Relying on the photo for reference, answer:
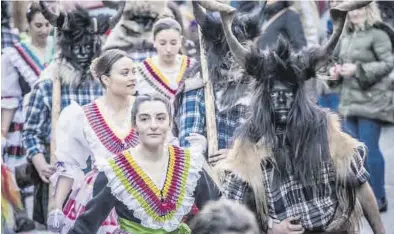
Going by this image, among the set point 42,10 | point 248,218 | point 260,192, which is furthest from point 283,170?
point 42,10

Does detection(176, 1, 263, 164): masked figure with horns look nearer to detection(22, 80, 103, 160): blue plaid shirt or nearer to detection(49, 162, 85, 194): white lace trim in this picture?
detection(49, 162, 85, 194): white lace trim

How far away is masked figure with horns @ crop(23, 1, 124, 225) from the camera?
17.2 feet

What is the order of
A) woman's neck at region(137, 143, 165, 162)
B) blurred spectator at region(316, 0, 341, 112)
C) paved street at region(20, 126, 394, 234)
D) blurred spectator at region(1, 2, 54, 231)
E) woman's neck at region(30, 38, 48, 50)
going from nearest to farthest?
woman's neck at region(137, 143, 165, 162)
paved street at region(20, 126, 394, 234)
blurred spectator at region(316, 0, 341, 112)
blurred spectator at region(1, 2, 54, 231)
woman's neck at region(30, 38, 48, 50)

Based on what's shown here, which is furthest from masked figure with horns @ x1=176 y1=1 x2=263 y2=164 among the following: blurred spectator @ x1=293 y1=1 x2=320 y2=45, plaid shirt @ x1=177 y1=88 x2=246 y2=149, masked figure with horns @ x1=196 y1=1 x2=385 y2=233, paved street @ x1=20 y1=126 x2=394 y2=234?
paved street @ x1=20 y1=126 x2=394 y2=234

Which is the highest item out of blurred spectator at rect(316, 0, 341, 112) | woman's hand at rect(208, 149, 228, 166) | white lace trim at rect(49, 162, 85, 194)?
blurred spectator at rect(316, 0, 341, 112)

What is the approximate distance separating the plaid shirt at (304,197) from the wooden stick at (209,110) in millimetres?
577

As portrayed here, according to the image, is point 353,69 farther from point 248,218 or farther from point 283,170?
point 248,218

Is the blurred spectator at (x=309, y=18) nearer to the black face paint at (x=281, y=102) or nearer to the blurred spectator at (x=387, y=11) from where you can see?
the blurred spectator at (x=387, y=11)

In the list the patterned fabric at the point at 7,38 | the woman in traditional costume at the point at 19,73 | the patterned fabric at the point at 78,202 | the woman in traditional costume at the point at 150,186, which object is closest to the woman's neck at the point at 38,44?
the woman in traditional costume at the point at 19,73

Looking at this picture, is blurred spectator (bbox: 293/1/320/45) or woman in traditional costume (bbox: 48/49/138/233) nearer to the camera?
woman in traditional costume (bbox: 48/49/138/233)

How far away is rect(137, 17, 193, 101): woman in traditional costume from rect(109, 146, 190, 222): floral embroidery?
971 millimetres

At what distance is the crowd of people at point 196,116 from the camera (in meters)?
3.97

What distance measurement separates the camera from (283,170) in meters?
3.98

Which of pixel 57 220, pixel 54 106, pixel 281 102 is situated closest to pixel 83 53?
pixel 54 106
